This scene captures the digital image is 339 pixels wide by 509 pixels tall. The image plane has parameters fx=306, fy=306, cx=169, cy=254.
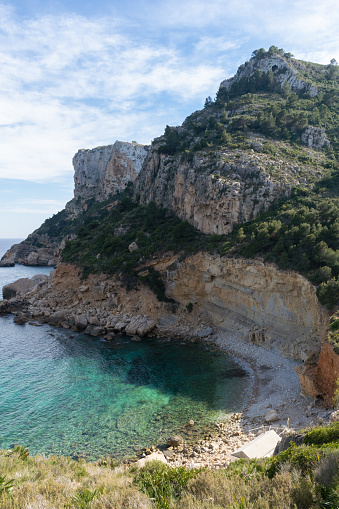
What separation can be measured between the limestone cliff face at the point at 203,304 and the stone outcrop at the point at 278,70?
4018 cm

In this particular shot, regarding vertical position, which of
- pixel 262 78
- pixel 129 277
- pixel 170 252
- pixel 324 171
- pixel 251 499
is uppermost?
pixel 262 78

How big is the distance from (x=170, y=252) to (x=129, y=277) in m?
5.90

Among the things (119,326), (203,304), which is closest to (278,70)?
(203,304)

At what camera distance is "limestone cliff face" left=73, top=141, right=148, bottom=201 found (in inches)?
3105

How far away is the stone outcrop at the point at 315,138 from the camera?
136ft

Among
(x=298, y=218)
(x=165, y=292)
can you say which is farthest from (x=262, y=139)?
(x=165, y=292)

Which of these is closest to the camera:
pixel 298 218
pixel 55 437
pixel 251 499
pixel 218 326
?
pixel 251 499

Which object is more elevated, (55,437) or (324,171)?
(324,171)

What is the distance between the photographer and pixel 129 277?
37.0m

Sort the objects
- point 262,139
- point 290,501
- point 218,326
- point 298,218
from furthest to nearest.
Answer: point 262,139
point 218,326
point 298,218
point 290,501

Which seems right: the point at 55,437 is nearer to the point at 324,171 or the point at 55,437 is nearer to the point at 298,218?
the point at 298,218

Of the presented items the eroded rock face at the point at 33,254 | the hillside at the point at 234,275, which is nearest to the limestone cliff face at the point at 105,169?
the eroded rock face at the point at 33,254

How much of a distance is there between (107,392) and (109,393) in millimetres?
217

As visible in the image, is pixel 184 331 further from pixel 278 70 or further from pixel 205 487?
pixel 278 70
